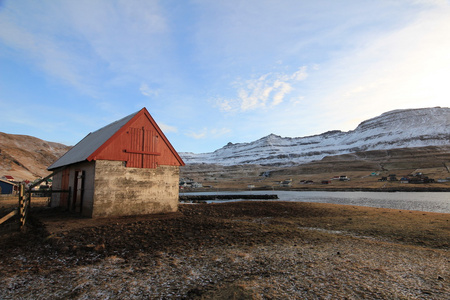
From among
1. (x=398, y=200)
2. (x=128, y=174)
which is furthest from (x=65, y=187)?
(x=398, y=200)

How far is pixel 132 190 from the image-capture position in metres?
17.4

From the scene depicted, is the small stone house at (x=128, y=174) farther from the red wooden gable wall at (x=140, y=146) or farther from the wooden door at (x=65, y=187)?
the wooden door at (x=65, y=187)

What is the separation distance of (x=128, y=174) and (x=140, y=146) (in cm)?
227

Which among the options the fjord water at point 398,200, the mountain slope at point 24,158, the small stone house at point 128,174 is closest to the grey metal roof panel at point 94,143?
the small stone house at point 128,174

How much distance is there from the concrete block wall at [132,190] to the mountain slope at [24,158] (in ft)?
260

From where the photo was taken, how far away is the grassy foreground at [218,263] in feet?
19.9

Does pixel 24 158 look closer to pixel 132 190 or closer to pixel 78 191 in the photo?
pixel 78 191

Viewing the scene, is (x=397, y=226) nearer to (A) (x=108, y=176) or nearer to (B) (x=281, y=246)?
(B) (x=281, y=246)

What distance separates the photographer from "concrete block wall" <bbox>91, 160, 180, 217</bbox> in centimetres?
1614

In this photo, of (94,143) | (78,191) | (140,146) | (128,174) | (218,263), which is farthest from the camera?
(94,143)

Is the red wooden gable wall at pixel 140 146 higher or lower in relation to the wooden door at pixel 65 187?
higher

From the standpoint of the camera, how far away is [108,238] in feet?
37.0

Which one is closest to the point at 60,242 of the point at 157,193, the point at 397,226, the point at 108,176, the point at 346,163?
the point at 108,176

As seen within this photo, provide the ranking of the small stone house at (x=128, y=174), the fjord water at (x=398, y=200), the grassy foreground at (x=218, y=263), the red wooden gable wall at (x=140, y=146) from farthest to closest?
the fjord water at (x=398, y=200) → the red wooden gable wall at (x=140, y=146) → the small stone house at (x=128, y=174) → the grassy foreground at (x=218, y=263)
